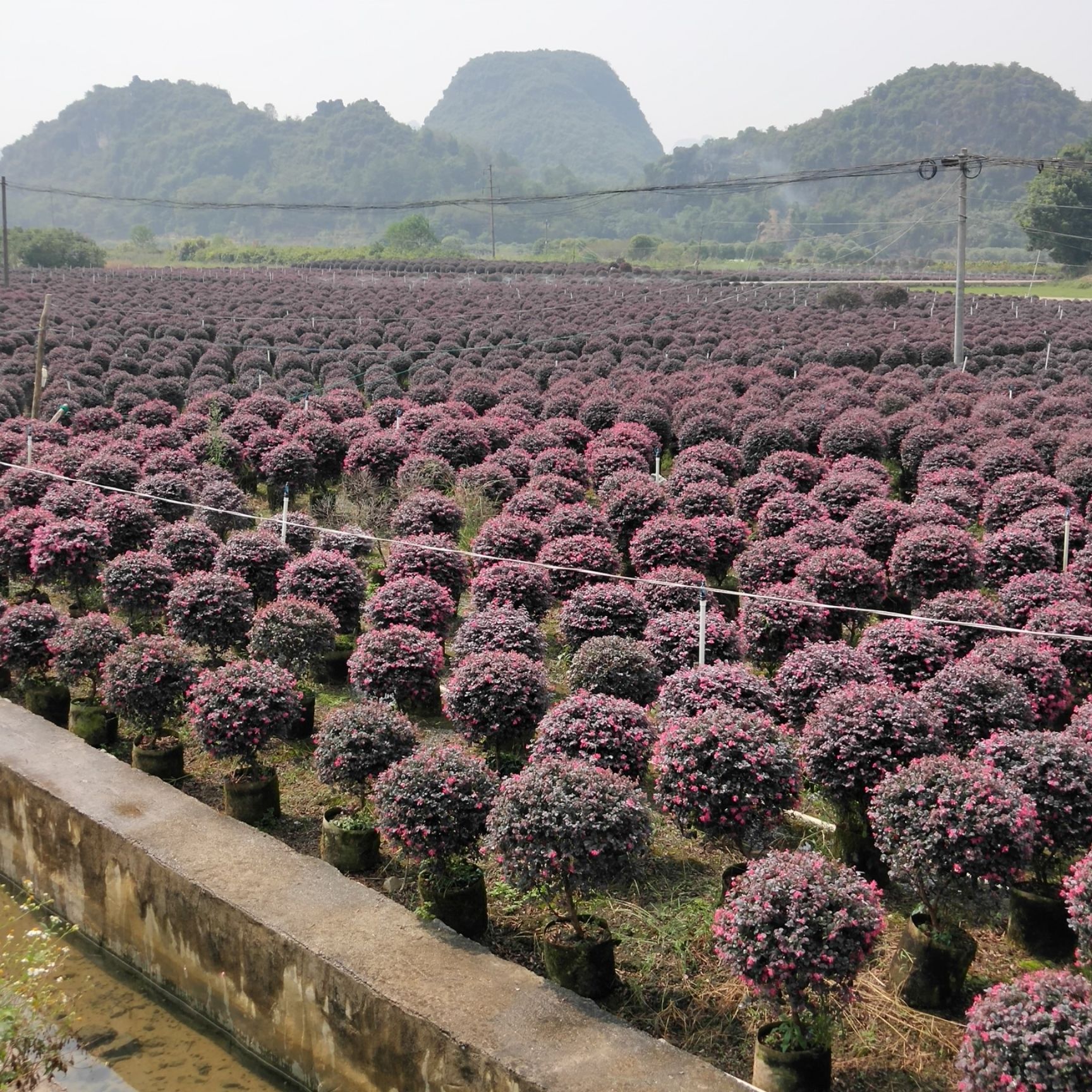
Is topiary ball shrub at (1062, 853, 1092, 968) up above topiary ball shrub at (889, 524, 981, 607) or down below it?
below

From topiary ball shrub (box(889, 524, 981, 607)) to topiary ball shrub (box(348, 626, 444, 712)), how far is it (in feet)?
15.8

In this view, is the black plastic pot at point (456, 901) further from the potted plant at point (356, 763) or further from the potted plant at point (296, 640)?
the potted plant at point (296, 640)

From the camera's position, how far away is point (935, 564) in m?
11.4

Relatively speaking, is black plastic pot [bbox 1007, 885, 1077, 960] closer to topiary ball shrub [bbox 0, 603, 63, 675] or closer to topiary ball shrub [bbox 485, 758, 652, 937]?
topiary ball shrub [bbox 485, 758, 652, 937]

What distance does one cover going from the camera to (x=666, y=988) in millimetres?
6516

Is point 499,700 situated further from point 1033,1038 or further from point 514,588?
point 1033,1038

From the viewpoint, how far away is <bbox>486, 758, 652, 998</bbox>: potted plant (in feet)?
20.7

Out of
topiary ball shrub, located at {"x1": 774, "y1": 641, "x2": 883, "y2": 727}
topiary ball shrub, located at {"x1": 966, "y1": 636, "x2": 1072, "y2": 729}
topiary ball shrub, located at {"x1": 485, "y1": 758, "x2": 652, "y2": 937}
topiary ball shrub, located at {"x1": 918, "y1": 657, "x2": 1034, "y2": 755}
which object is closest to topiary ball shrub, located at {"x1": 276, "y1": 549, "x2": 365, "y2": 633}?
topiary ball shrub, located at {"x1": 774, "y1": 641, "x2": 883, "y2": 727}

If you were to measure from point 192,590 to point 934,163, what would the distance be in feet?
59.6

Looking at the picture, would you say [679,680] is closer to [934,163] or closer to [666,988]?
[666,988]

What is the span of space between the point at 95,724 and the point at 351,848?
3.32 meters

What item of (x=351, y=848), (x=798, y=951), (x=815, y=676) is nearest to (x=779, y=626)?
(x=815, y=676)

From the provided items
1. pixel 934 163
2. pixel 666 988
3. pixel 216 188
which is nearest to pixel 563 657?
pixel 666 988

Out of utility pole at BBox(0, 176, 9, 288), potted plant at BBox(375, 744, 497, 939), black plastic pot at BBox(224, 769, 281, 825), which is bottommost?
black plastic pot at BBox(224, 769, 281, 825)
